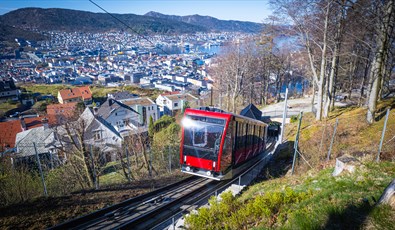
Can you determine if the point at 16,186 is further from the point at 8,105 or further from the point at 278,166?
the point at 8,105

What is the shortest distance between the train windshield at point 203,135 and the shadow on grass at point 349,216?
5.02 m

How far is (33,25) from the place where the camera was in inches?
7594

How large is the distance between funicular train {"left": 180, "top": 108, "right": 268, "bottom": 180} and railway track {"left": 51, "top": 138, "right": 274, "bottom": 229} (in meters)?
1.00

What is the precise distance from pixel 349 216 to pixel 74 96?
216ft

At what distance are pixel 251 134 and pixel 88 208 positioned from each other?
27.1 feet

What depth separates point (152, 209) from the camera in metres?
8.12

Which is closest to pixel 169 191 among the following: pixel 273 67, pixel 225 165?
pixel 225 165

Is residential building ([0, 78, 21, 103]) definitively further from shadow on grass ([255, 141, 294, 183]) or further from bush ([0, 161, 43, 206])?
shadow on grass ([255, 141, 294, 183])

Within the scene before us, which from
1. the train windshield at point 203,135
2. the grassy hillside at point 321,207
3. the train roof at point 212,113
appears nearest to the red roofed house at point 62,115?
the train windshield at point 203,135

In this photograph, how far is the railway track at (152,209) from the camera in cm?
702

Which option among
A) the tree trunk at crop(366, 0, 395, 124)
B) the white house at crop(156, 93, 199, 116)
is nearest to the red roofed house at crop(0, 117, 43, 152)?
the white house at crop(156, 93, 199, 116)

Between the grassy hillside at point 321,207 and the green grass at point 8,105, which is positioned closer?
the grassy hillside at point 321,207

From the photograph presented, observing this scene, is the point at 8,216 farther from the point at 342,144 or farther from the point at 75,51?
the point at 75,51

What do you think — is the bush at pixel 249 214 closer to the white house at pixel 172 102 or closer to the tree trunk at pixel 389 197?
the tree trunk at pixel 389 197
